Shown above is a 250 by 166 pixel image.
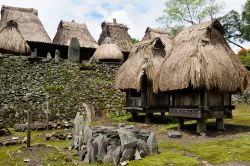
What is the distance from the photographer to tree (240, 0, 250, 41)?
1705 inches

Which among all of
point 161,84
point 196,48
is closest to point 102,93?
point 161,84

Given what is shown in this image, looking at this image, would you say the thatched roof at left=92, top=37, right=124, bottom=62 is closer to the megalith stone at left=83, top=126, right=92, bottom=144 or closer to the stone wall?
the stone wall

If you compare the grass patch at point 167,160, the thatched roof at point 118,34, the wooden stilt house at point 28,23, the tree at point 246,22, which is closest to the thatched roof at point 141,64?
the grass patch at point 167,160

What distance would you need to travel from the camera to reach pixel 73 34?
40.4 metres

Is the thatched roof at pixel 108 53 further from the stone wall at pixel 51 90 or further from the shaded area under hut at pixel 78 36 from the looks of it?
the stone wall at pixel 51 90

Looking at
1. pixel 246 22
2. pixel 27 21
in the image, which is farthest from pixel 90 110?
pixel 246 22

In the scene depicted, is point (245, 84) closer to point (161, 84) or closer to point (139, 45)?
point (161, 84)

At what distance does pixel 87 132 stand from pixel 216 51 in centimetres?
758

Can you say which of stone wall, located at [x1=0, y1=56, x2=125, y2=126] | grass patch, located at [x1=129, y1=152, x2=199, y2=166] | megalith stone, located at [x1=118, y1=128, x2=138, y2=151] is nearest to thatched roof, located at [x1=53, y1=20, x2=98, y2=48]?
stone wall, located at [x1=0, y1=56, x2=125, y2=126]

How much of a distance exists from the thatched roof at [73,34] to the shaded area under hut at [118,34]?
8.31 ft

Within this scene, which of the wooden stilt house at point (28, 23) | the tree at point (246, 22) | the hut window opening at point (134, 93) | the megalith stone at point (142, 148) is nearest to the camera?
the megalith stone at point (142, 148)

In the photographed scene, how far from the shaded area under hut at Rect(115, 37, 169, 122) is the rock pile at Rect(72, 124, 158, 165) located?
8.15 meters

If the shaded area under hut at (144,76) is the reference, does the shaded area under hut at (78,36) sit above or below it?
above

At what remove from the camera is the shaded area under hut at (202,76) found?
16.8 metres
